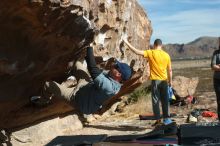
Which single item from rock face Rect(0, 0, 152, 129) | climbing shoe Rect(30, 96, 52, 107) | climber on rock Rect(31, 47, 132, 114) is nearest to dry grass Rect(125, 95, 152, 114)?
rock face Rect(0, 0, 152, 129)

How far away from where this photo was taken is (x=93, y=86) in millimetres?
6508

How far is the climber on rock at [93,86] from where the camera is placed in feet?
20.7

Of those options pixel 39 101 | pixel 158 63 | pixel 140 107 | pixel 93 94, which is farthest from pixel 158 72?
pixel 93 94

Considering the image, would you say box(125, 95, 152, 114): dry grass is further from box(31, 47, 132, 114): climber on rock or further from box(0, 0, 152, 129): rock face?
box(31, 47, 132, 114): climber on rock

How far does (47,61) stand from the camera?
7.20m

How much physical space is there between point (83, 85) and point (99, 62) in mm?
2274

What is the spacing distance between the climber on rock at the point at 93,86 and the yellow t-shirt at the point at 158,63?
322 cm

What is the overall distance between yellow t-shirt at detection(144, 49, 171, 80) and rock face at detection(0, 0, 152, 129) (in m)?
1.17

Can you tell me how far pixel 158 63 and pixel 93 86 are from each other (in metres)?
4.14

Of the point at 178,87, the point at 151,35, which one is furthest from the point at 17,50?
the point at 178,87

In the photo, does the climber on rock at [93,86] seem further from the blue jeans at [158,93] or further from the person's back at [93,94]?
the blue jeans at [158,93]

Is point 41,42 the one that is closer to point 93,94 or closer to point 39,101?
point 93,94

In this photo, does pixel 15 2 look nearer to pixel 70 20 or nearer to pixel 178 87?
pixel 70 20

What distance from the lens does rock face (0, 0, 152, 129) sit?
6.23 m
